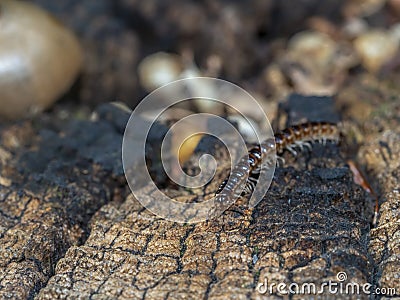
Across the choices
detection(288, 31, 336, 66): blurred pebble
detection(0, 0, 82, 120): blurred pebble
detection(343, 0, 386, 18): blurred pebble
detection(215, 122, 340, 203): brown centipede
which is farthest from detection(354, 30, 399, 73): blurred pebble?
detection(0, 0, 82, 120): blurred pebble

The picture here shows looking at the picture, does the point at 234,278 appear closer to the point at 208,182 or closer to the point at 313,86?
the point at 208,182

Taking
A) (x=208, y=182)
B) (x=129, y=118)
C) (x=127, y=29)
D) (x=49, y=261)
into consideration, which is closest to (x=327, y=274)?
(x=208, y=182)

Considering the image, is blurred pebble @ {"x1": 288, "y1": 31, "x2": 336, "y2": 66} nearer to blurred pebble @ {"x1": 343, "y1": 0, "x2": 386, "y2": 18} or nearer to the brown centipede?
blurred pebble @ {"x1": 343, "y1": 0, "x2": 386, "y2": 18}

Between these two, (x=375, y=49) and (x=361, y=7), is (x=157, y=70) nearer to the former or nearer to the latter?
(x=375, y=49)

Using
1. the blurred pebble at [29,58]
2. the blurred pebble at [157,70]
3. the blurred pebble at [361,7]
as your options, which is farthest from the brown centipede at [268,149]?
the blurred pebble at [361,7]

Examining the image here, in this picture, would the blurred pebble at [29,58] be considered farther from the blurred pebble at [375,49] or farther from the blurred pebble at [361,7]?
the blurred pebble at [361,7]

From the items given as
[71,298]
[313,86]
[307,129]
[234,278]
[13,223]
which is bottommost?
[71,298]

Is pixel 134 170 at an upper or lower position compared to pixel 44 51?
lower
